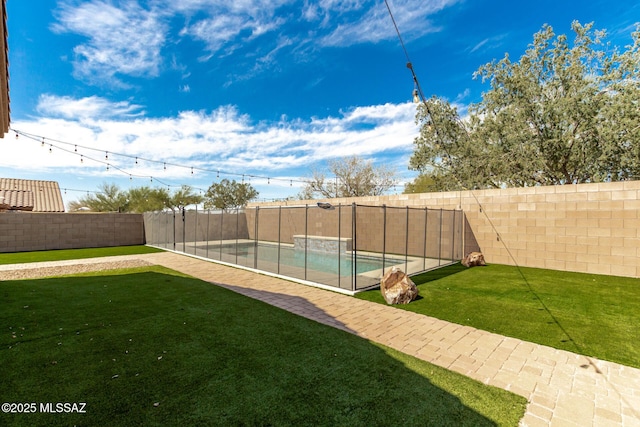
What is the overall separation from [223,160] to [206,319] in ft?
57.0

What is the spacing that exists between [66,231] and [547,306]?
17309mm

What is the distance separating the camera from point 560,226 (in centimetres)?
760

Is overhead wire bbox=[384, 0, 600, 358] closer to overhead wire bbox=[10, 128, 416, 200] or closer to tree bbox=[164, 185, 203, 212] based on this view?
overhead wire bbox=[10, 128, 416, 200]

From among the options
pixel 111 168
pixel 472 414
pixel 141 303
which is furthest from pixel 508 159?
pixel 111 168

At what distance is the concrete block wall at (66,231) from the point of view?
11.8m

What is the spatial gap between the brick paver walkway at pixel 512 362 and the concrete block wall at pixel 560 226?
5.80 metres

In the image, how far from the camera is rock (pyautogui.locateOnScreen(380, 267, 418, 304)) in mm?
4906

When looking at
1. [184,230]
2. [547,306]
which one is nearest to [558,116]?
[547,306]

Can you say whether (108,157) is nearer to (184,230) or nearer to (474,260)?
(184,230)

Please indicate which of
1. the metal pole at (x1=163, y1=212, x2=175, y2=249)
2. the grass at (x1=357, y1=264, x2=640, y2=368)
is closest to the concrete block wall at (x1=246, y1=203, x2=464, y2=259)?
the grass at (x1=357, y1=264, x2=640, y2=368)

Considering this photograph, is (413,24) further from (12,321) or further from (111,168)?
(111,168)

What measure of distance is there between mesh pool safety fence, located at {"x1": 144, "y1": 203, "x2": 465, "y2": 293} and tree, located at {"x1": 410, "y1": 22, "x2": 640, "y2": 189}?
19.4 ft

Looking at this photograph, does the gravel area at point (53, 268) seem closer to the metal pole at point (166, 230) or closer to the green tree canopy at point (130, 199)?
the metal pole at point (166, 230)

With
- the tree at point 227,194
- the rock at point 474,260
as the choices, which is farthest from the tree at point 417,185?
the rock at point 474,260
